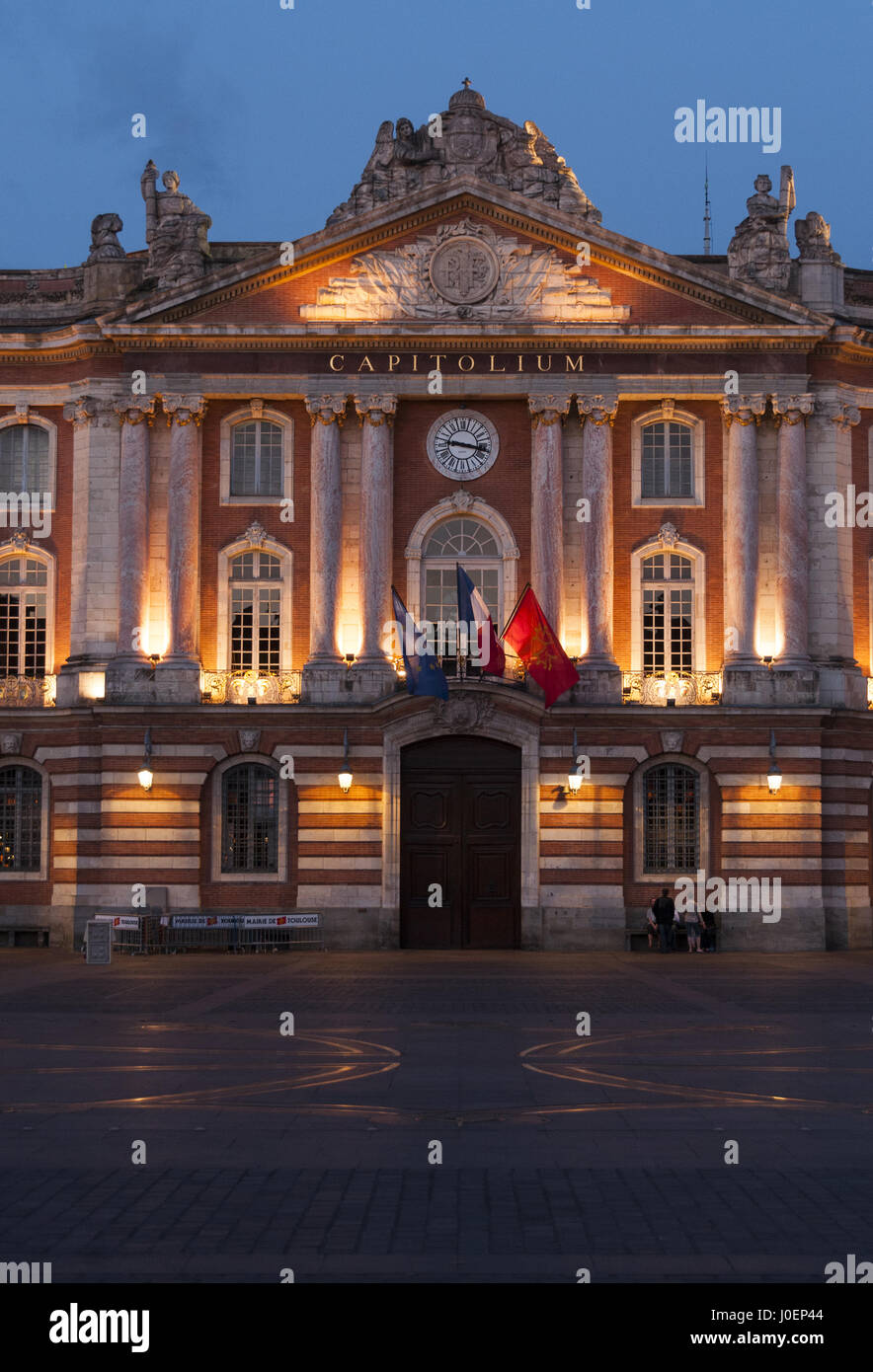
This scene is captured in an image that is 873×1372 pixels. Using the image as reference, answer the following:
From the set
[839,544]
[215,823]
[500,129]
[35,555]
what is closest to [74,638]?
[35,555]

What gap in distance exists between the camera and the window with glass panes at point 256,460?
45.4 meters

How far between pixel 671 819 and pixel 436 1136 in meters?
28.4

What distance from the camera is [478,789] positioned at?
43.7 m

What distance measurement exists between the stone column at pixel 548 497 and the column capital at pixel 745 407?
427 cm

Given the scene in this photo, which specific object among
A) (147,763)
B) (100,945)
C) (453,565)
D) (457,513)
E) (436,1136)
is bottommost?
(436,1136)

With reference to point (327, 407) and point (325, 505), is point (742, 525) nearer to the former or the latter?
point (325, 505)

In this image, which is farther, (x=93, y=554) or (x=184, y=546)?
(x=93, y=554)

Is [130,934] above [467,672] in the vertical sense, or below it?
below

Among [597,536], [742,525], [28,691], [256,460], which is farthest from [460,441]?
[28,691]

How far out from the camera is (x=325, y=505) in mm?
44375

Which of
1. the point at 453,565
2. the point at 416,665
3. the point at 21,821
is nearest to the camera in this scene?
the point at 416,665

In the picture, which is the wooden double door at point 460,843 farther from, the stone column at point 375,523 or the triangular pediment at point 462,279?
the triangular pediment at point 462,279

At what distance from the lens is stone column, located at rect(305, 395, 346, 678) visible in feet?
145

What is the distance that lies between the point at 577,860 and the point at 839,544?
11273 mm
